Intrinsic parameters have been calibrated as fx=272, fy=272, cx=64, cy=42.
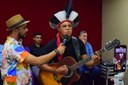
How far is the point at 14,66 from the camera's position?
8.89 ft

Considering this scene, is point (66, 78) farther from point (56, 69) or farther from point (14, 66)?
point (14, 66)

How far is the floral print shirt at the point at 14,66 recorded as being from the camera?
8.78ft

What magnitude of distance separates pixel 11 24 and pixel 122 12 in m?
3.65

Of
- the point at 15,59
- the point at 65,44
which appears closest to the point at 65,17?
the point at 65,44

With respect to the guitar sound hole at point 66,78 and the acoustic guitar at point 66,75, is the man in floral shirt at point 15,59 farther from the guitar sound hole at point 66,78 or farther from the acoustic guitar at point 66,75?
the guitar sound hole at point 66,78

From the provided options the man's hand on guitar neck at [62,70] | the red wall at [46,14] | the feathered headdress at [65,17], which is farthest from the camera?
the red wall at [46,14]

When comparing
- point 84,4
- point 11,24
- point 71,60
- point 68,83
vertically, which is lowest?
point 68,83

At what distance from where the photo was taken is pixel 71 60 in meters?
3.08

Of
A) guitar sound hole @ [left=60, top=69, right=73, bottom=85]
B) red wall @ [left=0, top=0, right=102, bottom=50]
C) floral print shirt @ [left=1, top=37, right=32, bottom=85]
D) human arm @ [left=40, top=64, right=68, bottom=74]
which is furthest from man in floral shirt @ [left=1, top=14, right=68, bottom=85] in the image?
red wall @ [left=0, top=0, right=102, bottom=50]

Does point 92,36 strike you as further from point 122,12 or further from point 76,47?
point 76,47

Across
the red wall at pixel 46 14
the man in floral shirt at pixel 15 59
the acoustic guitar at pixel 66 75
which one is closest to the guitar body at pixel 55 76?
the acoustic guitar at pixel 66 75

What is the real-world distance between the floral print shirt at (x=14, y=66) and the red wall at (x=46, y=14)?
10.3 feet

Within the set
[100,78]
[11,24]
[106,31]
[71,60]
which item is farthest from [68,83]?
[106,31]

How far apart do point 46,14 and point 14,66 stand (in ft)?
11.8
